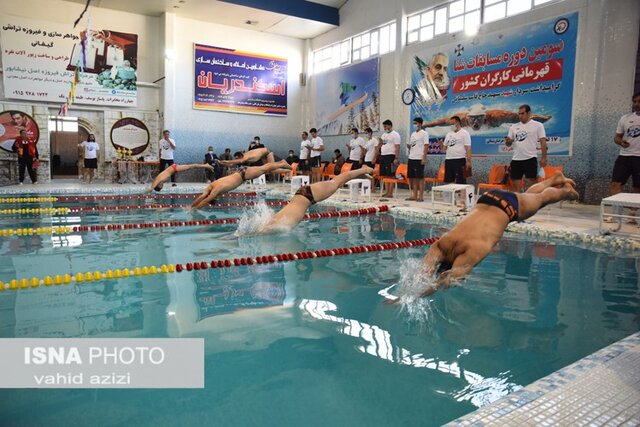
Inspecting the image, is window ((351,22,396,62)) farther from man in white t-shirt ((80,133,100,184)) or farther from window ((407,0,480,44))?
man in white t-shirt ((80,133,100,184))

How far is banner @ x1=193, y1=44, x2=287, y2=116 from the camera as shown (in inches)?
594

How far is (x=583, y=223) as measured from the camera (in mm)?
6164

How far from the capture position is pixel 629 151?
6.27m

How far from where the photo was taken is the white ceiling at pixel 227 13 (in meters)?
13.2

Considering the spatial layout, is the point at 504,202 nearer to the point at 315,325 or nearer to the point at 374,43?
the point at 315,325

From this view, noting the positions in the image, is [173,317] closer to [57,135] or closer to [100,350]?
[100,350]

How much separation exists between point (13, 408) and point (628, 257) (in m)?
4.87

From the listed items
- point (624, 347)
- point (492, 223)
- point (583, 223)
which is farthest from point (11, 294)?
point (583, 223)

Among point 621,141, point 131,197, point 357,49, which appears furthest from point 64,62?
point 621,141

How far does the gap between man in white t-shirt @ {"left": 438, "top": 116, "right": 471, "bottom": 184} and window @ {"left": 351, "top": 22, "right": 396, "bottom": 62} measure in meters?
5.58

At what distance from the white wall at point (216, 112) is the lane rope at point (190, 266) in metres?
11.5

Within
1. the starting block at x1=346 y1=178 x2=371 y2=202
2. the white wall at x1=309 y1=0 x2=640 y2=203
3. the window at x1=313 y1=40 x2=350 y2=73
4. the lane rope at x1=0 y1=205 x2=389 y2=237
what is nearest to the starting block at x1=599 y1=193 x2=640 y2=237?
the white wall at x1=309 y1=0 x2=640 y2=203

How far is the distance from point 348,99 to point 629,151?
9306 millimetres

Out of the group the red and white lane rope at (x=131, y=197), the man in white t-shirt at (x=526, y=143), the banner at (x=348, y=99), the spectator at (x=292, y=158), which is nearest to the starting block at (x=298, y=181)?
the red and white lane rope at (x=131, y=197)
